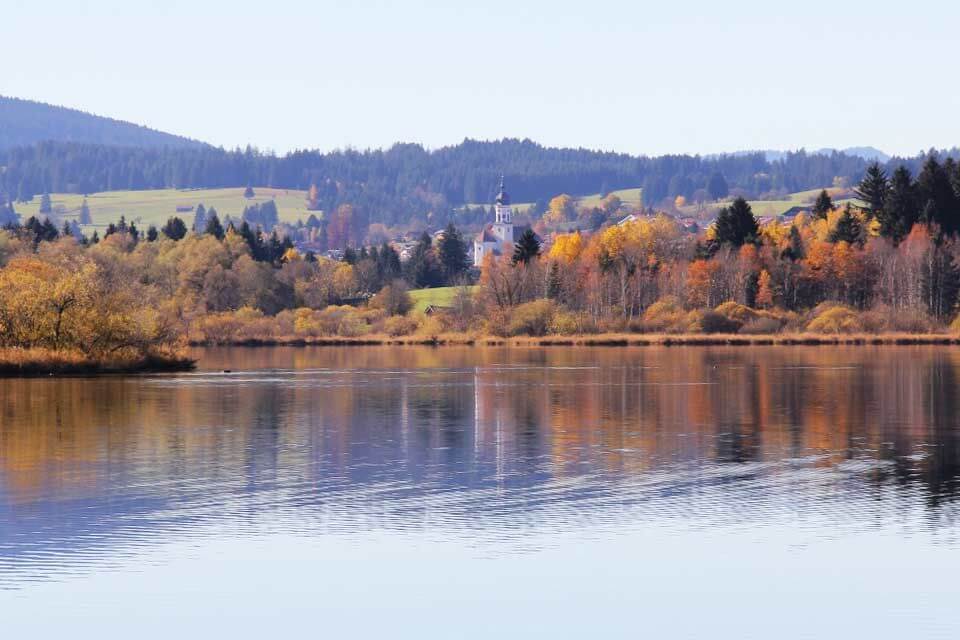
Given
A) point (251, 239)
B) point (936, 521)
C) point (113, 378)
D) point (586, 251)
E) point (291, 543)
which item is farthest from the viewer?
point (251, 239)

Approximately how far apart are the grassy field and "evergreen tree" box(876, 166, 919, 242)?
47.1 m

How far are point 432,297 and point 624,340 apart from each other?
5292 centimetres

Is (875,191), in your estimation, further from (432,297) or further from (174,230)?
(174,230)

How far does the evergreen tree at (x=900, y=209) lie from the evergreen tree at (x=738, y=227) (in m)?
12.4

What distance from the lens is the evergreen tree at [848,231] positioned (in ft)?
467

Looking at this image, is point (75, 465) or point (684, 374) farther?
point (684, 374)

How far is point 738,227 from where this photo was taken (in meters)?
144

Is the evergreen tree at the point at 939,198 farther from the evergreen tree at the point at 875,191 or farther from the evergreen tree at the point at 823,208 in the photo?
the evergreen tree at the point at 823,208

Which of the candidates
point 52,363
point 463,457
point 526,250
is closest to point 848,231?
point 526,250

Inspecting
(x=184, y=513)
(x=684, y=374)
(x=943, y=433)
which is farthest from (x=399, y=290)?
(x=184, y=513)

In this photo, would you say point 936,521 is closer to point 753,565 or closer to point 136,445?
point 753,565

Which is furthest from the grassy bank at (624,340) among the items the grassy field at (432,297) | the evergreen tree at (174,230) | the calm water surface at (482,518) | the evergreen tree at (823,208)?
the calm water surface at (482,518)

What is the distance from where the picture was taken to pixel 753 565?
23172 mm

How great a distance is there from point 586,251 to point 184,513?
131 m
